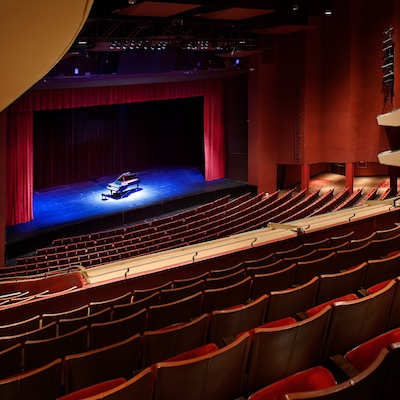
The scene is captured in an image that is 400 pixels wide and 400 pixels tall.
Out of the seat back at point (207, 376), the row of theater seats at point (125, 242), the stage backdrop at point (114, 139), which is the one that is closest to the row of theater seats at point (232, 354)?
the seat back at point (207, 376)

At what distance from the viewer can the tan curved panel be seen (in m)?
2.04

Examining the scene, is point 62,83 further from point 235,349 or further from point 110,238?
point 235,349

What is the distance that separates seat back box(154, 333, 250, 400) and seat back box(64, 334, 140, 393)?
16.5 inches

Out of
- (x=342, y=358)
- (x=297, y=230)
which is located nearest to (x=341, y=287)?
(x=342, y=358)

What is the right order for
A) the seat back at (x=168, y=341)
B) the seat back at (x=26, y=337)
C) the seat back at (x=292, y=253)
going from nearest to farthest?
the seat back at (x=168, y=341) → the seat back at (x=26, y=337) → the seat back at (x=292, y=253)

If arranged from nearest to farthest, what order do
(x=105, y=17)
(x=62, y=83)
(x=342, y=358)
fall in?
(x=342, y=358) < (x=105, y=17) < (x=62, y=83)

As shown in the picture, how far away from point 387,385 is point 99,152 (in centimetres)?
944

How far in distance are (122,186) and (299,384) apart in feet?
25.5

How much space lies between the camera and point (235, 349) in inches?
61.1

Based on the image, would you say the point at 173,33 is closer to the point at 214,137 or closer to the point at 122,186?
the point at 122,186

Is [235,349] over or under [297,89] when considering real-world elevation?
under

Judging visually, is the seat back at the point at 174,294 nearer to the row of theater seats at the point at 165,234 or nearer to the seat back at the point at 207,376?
the seat back at the point at 207,376

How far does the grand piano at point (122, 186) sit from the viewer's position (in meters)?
9.07

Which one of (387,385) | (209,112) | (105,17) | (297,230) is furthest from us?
(209,112)
